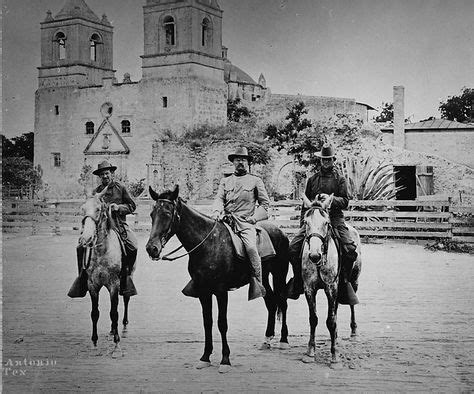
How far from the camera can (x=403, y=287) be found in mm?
8078

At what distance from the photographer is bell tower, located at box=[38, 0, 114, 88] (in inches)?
267

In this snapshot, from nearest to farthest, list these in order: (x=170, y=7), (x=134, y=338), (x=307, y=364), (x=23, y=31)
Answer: (x=307, y=364)
(x=134, y=338)
(x=23, y=31)
(x=170, y=7)

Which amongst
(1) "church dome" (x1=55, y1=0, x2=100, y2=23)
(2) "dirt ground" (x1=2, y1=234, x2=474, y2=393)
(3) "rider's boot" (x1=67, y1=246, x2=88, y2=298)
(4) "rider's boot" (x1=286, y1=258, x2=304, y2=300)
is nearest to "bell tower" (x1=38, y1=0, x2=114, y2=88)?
(1) "church dome" (x1=55, y1=0, x2=100, y2=23)

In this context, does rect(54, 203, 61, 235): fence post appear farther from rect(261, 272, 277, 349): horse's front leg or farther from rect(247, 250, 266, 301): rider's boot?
rect(247, 250, 266, 301): rider's boot

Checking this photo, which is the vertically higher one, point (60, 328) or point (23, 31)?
point (23, 31)

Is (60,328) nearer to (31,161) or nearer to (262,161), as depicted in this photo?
(31,161)

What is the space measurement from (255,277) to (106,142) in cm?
353

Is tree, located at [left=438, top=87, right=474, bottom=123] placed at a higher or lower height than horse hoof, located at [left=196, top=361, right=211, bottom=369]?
higher

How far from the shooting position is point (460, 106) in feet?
24.2

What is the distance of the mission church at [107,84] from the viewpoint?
698 cm

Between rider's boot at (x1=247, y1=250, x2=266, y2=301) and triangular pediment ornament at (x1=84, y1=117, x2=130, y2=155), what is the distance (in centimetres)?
303

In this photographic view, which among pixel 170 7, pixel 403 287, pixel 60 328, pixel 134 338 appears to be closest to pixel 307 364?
pixel 134 338

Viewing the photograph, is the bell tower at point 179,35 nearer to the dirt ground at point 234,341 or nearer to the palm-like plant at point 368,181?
the dirt ground at point 234,341

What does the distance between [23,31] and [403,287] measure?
531 centimetres
